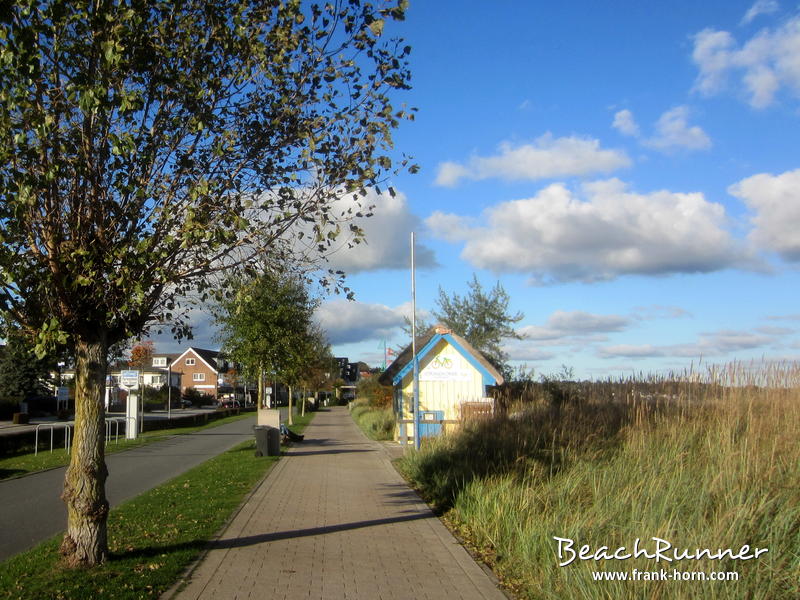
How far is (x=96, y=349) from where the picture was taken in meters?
7.23

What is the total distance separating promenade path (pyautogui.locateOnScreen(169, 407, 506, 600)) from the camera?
6359 millimetres

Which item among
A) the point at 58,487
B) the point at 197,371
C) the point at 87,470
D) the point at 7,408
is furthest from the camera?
the point at 197,371

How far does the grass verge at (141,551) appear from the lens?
6.23 m

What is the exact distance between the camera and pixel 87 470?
7.00 metres

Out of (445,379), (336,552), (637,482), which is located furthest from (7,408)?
(637,482)

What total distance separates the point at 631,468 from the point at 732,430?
4.39 feet

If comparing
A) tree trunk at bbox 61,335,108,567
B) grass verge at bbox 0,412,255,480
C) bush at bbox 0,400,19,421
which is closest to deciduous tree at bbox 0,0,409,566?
tree trunk at bbox 61,335,108,567

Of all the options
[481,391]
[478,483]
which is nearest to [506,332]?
[481,391]

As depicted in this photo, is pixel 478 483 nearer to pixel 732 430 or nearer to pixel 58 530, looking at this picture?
pixel 732 430

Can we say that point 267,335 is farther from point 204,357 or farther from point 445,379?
point 204,357

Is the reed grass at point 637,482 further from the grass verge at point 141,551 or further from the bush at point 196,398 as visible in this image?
the bush at point 196,398

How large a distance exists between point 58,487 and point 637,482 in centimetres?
1091

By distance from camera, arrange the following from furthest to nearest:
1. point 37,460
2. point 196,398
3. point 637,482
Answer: point 196,398
point 37,460
point 637,482

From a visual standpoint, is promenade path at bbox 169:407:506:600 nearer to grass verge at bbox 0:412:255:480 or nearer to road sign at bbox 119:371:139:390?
grass verge at bbox 0:412:255:480
